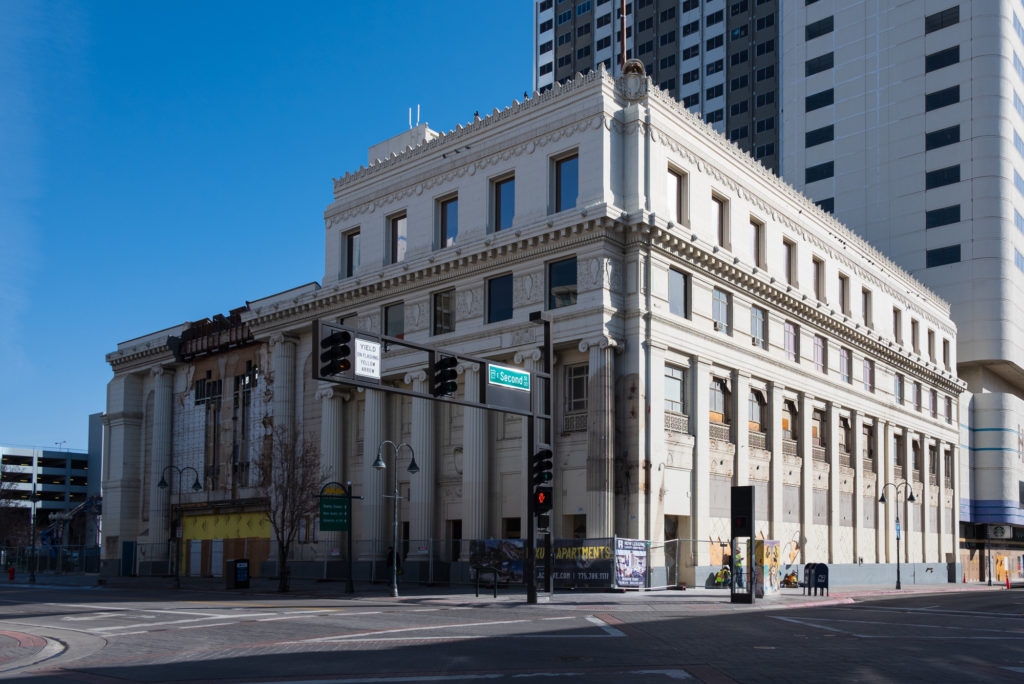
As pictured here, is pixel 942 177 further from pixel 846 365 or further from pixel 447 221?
pixel 447 221

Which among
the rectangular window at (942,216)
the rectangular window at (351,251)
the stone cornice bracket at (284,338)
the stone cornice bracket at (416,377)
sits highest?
the rectangular window at (942,216)

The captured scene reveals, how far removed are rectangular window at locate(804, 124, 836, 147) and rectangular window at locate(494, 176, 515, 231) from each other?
48.2m

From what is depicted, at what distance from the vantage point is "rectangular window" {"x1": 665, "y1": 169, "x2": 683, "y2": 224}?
142 ft

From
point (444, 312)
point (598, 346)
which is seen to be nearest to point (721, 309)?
point (598, 346)

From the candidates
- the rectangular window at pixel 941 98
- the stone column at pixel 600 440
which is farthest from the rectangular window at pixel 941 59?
the stone column at pixel 600 440

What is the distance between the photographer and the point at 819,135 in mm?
85375

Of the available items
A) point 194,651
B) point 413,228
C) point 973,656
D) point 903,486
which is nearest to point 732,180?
point 413,228

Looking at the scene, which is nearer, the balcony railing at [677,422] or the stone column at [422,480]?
the balcony railing at [677,422]

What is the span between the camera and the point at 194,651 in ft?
60.4

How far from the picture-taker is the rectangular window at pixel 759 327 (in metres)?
48.5

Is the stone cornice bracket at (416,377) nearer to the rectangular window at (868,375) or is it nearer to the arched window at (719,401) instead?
the arched window at (719,401)

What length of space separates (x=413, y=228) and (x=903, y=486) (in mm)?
36640

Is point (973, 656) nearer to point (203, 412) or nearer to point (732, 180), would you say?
point (732, 180)

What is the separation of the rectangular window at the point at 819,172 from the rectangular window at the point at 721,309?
1670 inches
